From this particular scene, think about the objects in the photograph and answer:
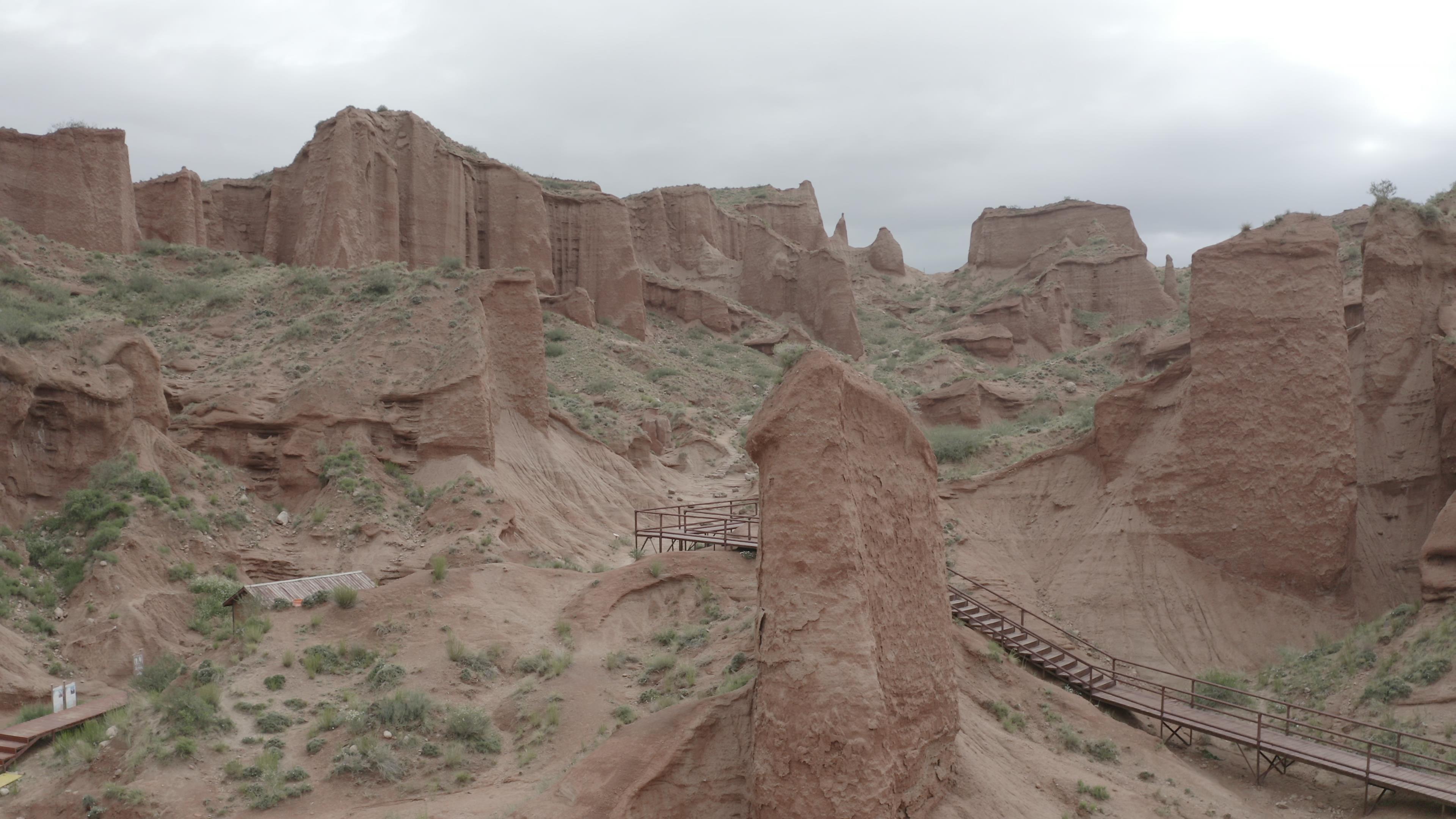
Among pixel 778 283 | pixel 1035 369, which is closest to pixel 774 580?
pixel 1035 369

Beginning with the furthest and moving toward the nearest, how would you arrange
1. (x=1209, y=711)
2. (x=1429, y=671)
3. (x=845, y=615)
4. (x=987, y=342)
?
(x=987, y=342), (x=1209, y=711), (x=1429, y=671), (x=845, y=615)

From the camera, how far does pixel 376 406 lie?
28188 mm

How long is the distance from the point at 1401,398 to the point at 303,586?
25103 mm

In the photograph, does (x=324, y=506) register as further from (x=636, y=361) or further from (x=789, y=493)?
(x=636, y=361)

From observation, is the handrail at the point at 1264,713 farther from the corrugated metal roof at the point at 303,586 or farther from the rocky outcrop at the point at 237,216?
the rocky outcrop at the point at 237,216

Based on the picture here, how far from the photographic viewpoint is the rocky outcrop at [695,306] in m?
63.7

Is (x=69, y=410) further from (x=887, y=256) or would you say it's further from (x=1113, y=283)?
(x=887, y=256)

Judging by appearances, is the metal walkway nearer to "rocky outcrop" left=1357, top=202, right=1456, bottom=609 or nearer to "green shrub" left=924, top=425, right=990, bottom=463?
"rocky outcrop" left=1357, top=202, right=1456, bottom=609

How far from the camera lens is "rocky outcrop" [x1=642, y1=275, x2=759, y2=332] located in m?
63.7

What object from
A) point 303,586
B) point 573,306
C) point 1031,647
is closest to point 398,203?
point 573,306

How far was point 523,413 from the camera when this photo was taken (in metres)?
32.3

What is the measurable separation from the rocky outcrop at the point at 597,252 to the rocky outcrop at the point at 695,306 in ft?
16.1

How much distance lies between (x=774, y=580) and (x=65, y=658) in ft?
50.0

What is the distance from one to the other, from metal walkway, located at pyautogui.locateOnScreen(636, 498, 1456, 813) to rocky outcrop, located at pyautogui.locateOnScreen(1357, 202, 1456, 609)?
17.7 ft
